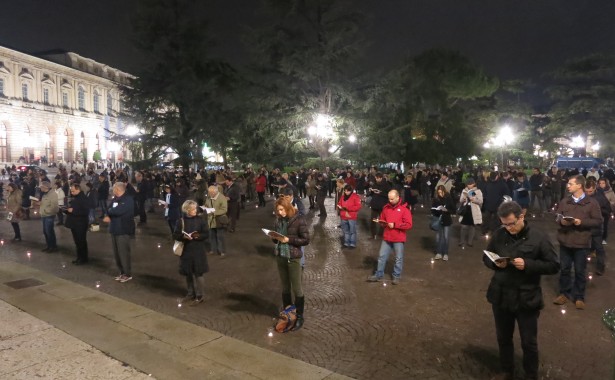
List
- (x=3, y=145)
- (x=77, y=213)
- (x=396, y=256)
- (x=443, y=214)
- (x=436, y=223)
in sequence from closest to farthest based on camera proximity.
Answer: (x=396, y=256) → (x=443, y=214) → (x=77, y=213) → (x=436, y=223) → (x=3, y=145)

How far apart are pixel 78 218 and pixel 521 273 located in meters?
8.76

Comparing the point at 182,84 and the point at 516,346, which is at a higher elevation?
the point at 182,84

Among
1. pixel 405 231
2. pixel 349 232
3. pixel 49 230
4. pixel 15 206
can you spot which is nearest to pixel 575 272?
pixel 405 231

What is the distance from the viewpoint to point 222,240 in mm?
10516

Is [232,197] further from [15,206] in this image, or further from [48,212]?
[15,206]

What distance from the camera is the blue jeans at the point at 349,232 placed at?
10.9 meters

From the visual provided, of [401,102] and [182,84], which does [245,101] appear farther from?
[401,102]

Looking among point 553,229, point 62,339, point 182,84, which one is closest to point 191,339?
point 62,339

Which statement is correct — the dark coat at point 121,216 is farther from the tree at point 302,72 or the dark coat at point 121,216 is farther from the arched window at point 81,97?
the arched window at point 81,97

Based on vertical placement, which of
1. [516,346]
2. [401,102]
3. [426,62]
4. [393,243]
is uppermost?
[426,62]

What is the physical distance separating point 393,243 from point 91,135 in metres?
77.3

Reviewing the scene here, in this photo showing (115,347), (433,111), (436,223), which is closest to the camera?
(115,347)

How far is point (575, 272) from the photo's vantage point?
6.62 meters

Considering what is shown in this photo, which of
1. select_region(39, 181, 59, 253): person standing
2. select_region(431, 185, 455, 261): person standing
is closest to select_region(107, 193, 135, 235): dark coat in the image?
select_region(39, 181, 59, 253): person standing
